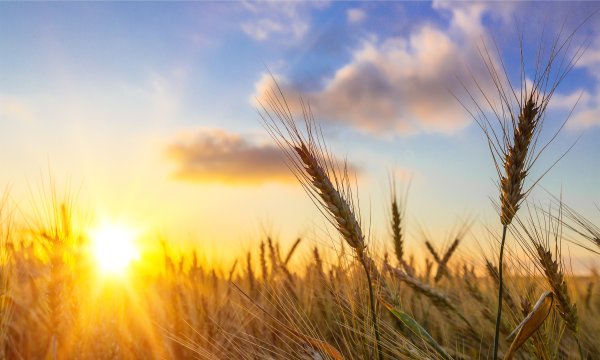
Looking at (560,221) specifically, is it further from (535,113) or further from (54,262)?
(54,262)

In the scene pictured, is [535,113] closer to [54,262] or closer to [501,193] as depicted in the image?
[501,193]

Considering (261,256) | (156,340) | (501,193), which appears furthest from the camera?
(261,256)

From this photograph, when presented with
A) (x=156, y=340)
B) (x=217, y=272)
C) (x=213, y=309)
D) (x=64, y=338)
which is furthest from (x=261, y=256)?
(x=64, y=338)

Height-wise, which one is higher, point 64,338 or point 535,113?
point 535,113

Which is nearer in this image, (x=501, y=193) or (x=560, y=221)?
(x=501, y=193)

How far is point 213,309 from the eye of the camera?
406cm

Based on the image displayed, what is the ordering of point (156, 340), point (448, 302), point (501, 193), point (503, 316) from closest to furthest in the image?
point (501, 193) → point (448, 302) → point (503, 316) → point (156, 340)

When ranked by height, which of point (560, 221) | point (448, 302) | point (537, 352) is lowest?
point (537, 352)

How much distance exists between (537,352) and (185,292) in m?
2.49

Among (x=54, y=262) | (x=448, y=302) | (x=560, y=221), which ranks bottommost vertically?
(x=448, y=302)

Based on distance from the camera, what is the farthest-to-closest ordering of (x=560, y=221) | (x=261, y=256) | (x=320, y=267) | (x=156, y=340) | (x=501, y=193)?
(x=261, y=256) → (x=320, y=267) → (x=156, y=340) → (x=560, y=221) → (x=501, y=193)

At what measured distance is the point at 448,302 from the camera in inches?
106

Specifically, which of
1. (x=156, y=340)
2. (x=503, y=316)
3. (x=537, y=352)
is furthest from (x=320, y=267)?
(x=537, y=352)

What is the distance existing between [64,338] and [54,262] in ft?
1.37
